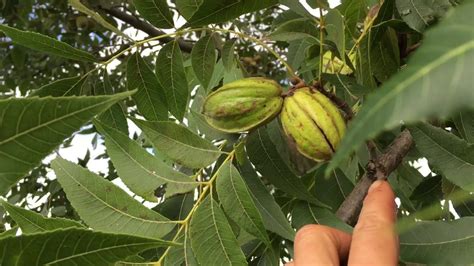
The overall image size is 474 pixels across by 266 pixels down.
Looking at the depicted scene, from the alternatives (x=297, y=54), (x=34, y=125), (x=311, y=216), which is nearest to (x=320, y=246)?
(x=311, y=216)

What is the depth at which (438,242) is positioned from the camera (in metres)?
1.12

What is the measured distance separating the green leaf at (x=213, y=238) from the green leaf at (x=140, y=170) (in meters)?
0.11

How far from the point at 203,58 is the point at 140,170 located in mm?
365

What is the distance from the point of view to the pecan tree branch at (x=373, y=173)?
1.28m

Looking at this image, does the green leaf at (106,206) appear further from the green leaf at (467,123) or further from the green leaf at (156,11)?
the green leaf at (467,123)

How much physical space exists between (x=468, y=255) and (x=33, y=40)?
3.37 feet

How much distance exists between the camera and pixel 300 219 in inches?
55.2

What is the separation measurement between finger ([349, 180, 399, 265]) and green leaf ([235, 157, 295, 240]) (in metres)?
0.25

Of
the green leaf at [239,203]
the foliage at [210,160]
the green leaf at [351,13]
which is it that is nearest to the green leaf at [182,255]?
the foliage at [210,160]

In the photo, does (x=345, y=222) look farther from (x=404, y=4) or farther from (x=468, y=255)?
(x=404, y=4)

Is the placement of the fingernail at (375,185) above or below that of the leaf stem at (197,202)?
below

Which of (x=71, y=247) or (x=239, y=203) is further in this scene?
(x=239, y=203)

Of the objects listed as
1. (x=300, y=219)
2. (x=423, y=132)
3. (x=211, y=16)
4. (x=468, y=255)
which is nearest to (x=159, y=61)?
(x=211, y=16)

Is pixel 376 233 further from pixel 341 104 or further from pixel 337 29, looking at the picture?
pixel 337 29
